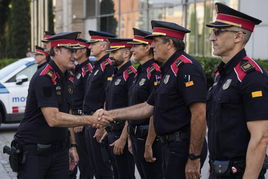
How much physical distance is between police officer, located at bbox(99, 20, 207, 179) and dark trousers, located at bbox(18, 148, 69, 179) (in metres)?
1.08

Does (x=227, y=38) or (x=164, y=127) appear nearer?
(x=227, y=38)

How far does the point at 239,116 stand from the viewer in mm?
2652

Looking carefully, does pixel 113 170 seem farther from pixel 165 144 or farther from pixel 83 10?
pixel 83 10

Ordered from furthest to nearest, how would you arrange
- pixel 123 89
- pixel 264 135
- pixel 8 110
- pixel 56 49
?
pixel 8 110
pixel 123 89
pixel 56 49
pixel 264 135

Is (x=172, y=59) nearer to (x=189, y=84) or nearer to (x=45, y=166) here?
(x=189, y=84)

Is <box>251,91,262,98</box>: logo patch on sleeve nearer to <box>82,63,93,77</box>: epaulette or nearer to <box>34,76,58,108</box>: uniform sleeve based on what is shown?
<box>34,76,58,108</box>: uniform sleeve

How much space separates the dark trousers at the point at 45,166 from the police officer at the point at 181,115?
108cm

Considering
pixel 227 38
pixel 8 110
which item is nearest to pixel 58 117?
pixel 227 38

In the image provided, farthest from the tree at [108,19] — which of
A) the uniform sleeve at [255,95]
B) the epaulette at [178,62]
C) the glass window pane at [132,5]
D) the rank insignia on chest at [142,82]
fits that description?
the uniform sleeve at [255,95]

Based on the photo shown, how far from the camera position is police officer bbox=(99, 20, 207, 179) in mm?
3396

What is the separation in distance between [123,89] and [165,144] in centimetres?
Result: 152

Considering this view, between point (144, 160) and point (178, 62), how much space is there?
138 cm

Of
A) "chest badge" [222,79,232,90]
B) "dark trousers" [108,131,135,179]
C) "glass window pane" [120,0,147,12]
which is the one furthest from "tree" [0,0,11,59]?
"chest badge" [222,79,232,90]

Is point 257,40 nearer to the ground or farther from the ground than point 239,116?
farther from the ground
